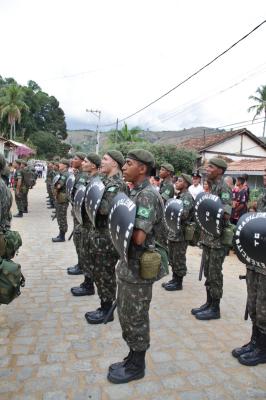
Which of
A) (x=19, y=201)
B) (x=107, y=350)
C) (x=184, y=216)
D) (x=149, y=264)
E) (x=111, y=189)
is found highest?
(x=111, y=189)

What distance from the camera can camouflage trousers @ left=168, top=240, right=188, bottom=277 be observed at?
5199 mm

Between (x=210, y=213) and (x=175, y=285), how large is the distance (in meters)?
1.66

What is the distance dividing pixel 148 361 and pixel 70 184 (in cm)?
361

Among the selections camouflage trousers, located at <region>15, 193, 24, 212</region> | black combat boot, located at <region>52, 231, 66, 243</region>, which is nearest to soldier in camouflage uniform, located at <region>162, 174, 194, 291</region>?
black combat boot, located at <region>52, 231, 66, 243</region>

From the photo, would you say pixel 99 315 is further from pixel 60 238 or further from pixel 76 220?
pixel 60 238

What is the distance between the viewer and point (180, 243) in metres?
5.19

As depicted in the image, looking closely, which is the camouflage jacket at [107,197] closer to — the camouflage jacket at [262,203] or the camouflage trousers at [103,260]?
the camouflage trousers at [103,260]

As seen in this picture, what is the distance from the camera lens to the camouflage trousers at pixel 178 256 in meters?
5.20

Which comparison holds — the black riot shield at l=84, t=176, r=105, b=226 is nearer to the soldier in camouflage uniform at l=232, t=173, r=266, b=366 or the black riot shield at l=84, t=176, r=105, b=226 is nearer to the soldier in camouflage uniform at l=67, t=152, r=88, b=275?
the soldier in camouflage uniform at l=67, t=152, r=88, b=275

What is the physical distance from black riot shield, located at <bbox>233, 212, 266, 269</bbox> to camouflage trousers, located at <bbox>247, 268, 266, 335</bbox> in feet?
0.89

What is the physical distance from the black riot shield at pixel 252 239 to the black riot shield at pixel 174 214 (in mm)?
1829

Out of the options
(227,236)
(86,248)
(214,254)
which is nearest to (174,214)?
(214,254)

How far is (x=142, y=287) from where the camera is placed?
288 cm

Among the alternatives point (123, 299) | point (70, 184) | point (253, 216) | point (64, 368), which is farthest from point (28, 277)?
point (253, 216)
